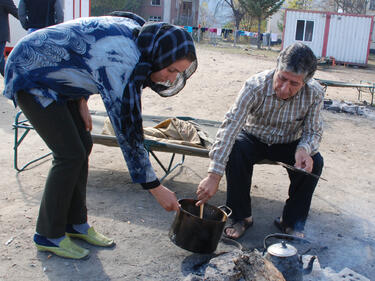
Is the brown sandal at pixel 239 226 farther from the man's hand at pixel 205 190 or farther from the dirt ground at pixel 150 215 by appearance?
the man's hand at pixel 205 190

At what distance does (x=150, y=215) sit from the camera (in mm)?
3451

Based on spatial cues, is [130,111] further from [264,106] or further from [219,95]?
[219,95]

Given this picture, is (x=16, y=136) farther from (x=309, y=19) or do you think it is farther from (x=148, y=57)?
(x=309, y=19)

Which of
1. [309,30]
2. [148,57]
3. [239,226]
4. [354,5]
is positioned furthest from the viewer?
[354,5]

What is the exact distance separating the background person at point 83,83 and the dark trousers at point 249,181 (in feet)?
3.11

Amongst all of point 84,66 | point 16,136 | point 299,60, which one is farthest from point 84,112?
point 16,136

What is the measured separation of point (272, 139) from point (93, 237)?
153cm

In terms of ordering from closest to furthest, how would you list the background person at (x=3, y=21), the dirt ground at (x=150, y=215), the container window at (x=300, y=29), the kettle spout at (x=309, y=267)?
the kettle spout at (x=309, y=267) < the dirt ground at (x=150, y=215) < the background person at (x=3, y=21) < the container window at (x=300, y=29)

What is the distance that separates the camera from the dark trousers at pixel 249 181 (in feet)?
10.4

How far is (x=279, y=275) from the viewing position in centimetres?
224

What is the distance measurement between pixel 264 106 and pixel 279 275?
138 centimetres

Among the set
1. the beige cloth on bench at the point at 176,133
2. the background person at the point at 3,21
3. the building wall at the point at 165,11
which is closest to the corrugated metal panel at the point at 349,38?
the background person at the point at 3,21

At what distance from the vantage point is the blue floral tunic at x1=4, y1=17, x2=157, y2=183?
2.03 meters

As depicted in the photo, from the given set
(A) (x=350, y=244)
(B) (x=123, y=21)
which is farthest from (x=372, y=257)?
(B) (x=123, y=21)
